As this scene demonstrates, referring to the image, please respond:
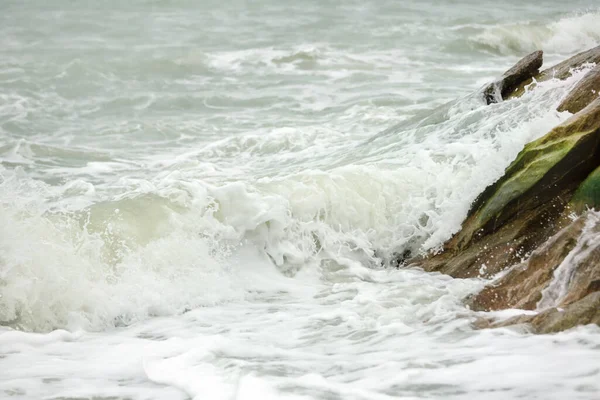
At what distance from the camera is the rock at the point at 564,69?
7629mm

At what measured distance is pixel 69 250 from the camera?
21.1ft

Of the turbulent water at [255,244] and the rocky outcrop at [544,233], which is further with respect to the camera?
the rocky outcrop at [544,233]

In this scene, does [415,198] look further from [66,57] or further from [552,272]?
[66,57]

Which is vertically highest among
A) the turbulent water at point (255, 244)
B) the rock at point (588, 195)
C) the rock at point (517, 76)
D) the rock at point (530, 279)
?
the rock at point (517, 76)

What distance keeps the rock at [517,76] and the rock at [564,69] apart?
84 mm

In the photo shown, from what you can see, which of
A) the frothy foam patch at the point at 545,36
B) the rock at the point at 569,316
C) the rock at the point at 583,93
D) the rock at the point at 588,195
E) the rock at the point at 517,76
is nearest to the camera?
the rock at the point at 569,316

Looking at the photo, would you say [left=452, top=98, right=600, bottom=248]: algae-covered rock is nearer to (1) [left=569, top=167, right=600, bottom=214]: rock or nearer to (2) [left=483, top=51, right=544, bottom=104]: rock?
(1) [left=569, top=167, right=600, bottom=214]: rock

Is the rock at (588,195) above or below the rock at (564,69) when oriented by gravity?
below

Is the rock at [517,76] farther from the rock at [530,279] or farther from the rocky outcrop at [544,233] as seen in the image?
the rock at [530,279]

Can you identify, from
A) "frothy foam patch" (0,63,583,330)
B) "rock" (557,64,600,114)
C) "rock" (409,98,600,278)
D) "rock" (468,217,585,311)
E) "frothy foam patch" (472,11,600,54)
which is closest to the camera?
"rock" (468,217,585,311)

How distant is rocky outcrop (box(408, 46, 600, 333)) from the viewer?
14.8ft

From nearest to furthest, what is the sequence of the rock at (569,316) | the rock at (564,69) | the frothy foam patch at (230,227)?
the rock at (569,316) → the frothy foam patch at (230,227) → the rock at (564,69)

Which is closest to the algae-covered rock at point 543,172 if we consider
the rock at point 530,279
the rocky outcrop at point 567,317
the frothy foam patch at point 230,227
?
the frothy foam patch at point 230,227

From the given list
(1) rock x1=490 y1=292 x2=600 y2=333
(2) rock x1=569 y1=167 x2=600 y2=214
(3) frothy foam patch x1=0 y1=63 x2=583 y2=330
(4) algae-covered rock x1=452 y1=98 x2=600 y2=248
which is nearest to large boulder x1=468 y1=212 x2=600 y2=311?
(1) rock x1=490 y1=292 x2=600 y2=333
